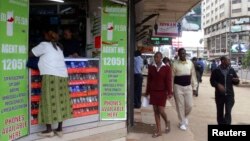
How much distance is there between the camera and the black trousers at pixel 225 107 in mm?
8984

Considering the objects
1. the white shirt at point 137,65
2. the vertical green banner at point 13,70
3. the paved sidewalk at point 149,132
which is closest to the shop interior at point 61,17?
the paved sidewalk at point 149,132

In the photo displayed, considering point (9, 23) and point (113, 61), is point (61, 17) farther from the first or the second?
point (9, 23)

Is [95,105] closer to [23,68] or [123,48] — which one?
[123,48]

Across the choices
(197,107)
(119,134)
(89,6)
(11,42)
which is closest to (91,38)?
(89,6)

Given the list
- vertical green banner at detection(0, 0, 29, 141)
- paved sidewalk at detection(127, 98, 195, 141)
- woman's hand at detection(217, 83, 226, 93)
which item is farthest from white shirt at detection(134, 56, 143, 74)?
vertical green banner at detection(0, 0, 29, 141)

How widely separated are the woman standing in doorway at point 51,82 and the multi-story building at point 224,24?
9975 cm

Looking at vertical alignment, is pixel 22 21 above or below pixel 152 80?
above

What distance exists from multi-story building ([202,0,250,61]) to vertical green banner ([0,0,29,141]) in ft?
329

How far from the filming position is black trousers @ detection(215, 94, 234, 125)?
8984 mm

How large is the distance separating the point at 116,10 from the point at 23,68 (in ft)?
8.58

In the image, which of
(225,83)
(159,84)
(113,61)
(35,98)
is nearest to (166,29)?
(225,83)

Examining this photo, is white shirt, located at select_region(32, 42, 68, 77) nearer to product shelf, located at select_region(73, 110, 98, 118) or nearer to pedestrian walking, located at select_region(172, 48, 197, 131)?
product shelf, located at select_region(73, 110, 98, 118)

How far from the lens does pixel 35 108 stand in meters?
7.36

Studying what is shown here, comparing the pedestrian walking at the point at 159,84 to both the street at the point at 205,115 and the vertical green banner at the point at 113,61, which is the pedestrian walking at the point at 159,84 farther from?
the street at the point at 205,115
